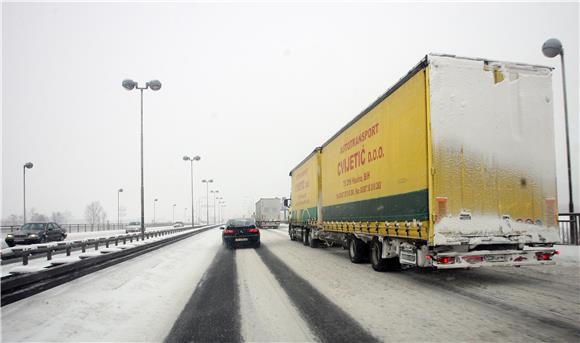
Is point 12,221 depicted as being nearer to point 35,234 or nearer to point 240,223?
point 35,234

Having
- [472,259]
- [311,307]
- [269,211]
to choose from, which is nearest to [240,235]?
[311,307]

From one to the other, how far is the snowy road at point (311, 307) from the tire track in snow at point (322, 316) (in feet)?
0.05

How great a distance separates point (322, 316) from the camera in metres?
5.80

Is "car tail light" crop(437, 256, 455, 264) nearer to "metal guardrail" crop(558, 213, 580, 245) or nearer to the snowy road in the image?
the snowy road

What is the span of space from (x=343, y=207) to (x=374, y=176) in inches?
118

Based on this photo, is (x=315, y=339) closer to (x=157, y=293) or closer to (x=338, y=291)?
(x=338, y=291)

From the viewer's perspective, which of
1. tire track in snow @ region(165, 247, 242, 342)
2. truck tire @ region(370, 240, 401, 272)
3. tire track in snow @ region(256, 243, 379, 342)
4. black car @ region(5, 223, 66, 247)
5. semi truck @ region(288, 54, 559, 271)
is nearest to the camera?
tire track in snow @ region(256, 243, 379, 342)

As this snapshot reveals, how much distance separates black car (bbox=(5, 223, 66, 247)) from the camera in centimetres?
2143

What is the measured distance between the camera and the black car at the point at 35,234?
21.4 m

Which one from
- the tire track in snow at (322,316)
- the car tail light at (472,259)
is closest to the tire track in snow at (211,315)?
the tire track in snow at (322,316)

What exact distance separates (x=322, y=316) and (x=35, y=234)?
72.6 feet

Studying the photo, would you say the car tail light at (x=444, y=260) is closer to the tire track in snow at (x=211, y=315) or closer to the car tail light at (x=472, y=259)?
the car tail light at (x=472, y=259)

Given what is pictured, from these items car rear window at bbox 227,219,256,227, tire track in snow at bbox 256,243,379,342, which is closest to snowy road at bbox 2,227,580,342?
tire track in snow at bbox 256,243,379,342

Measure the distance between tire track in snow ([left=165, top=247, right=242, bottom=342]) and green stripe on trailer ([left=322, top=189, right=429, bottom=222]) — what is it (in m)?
3.79
